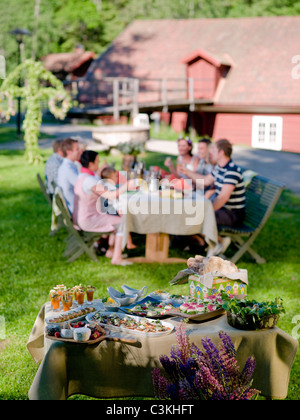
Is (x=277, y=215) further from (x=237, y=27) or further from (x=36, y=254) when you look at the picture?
(x=237, y=27)

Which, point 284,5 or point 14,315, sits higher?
point 284,5

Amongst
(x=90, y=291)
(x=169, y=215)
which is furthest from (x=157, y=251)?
(x=90, y=291)

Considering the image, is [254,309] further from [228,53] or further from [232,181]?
[228,53]

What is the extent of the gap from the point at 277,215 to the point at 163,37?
76.2ft

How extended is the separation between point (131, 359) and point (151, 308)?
0.45 metres

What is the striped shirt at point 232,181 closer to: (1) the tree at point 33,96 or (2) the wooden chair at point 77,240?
(2) the wooden chair at point 77,240

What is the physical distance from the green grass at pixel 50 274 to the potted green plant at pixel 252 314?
3.37ft

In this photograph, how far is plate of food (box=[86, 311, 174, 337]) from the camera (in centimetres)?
317

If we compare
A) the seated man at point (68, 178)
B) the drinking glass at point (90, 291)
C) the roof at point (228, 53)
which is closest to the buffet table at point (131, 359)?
the drinking glass at point (90, 291)

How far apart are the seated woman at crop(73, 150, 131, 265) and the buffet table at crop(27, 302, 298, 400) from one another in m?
3.40

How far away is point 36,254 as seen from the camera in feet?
24.1

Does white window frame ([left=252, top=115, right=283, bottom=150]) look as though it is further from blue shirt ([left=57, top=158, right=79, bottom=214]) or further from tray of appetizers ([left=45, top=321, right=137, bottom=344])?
tray of appetizers ([left=45, top=321, right=137, bottom=344])

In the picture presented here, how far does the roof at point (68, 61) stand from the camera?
124 feet

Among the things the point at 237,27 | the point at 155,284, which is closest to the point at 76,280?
the point at 155,284
